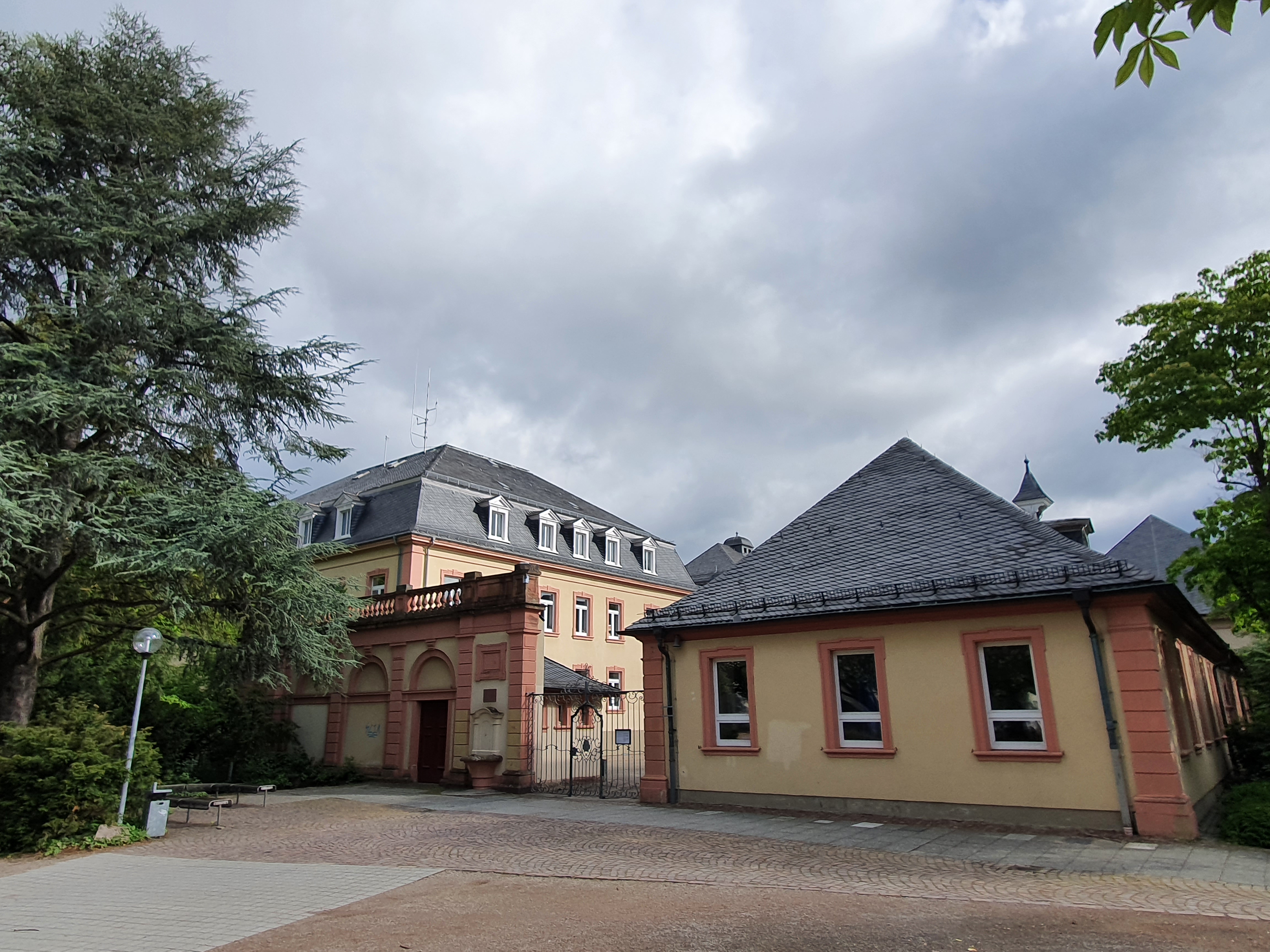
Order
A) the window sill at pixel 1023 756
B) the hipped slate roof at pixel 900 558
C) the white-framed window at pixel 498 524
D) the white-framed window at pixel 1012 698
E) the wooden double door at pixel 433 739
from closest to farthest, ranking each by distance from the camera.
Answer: the window sill at pixel 1023 756 → the white-framed window at pixel 1012 698 → the hipped slate roof at pixel 900 558 → the wooden double door at pixel 433 739 → the white-framed window at pixel 498 524

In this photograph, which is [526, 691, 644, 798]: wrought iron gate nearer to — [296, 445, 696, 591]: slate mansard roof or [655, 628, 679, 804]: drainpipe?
[655, 628, 679, 804]: drainpipe

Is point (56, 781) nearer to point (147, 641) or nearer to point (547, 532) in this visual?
point (147, 641)

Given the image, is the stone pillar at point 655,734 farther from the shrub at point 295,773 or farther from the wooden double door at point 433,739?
the shrub at point 295,773

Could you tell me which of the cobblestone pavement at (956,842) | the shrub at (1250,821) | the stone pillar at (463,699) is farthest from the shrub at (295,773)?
the shrub at (1250,821)

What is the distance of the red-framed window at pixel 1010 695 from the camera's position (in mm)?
11797

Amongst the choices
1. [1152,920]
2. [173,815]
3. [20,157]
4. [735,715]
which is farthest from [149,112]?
[1152,920]

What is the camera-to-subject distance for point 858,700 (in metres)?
13.6

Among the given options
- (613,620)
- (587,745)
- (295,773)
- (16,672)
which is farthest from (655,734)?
(613,620)

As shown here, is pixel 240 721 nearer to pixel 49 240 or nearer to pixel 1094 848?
pixel 49 240

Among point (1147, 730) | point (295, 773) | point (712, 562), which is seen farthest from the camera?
point (712, 562)

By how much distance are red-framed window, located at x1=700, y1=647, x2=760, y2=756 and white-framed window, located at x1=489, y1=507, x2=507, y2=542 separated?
61.6 ft

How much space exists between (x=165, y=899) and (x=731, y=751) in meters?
9.01

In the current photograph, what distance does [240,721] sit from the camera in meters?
24.5

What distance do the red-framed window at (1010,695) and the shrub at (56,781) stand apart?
1294 centimetres
